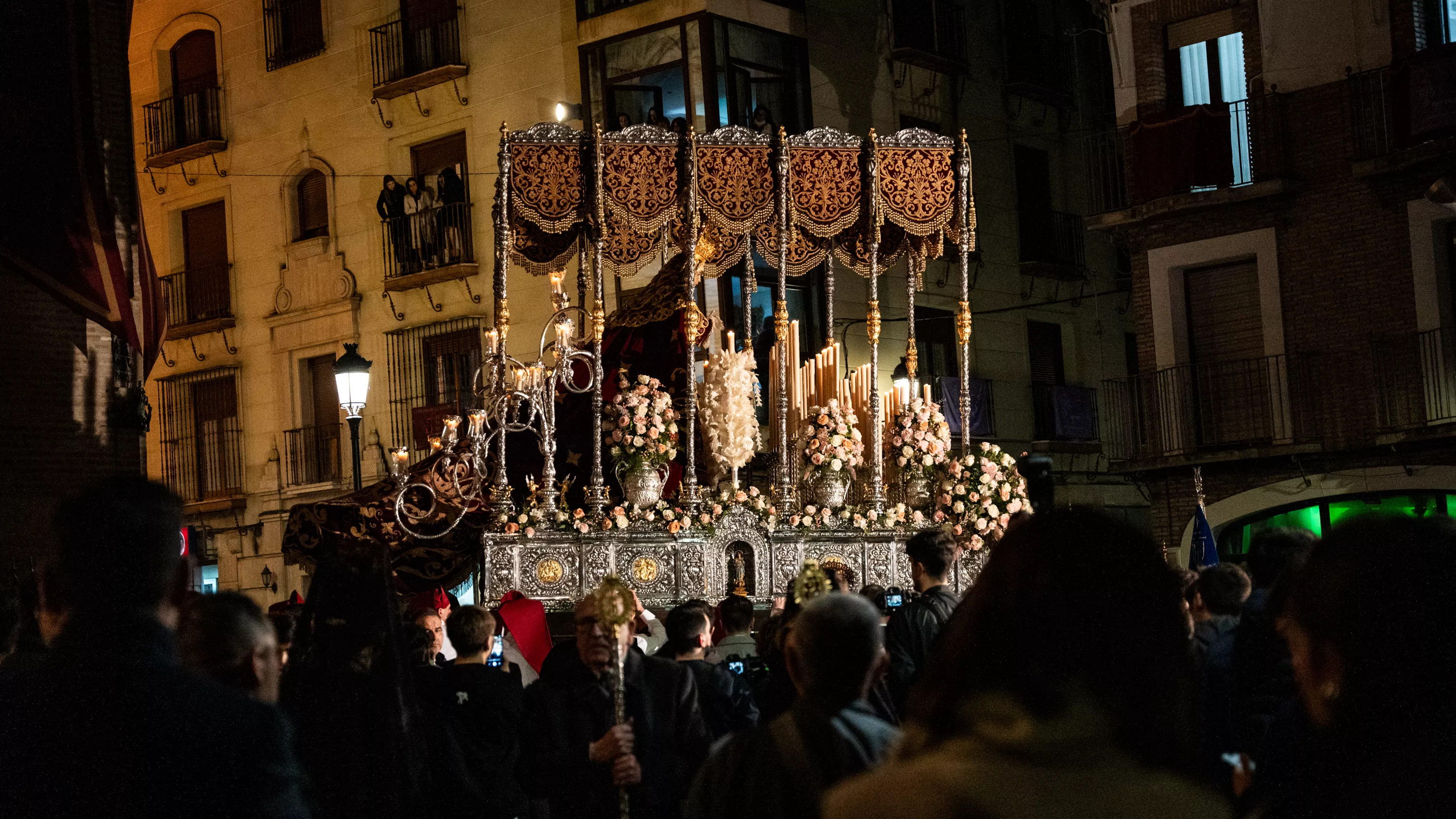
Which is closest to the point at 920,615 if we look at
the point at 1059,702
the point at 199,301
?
the point at 1059,702

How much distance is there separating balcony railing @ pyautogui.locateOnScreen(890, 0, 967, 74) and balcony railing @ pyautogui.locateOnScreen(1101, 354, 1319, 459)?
6.32m

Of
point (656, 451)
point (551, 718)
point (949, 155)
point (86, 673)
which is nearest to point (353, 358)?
point (656, 451)

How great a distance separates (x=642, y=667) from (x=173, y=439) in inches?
941

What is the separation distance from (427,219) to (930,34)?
7.98 m

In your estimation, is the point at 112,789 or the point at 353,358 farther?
the point at 353,358

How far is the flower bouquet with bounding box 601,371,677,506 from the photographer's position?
13516mm

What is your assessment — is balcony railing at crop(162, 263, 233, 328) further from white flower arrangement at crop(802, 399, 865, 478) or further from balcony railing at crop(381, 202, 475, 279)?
white flower arrangement at crop(802, 399, 865, 478)

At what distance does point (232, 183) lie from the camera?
2828cm

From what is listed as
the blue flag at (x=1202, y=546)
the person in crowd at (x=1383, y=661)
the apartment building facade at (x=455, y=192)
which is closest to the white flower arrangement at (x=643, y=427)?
the blue flag at (x=1202, y=546)

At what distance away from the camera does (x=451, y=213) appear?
25.0 meters

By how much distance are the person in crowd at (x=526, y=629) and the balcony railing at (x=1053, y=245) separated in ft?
50.8

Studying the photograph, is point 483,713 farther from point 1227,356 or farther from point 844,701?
point 1227,356

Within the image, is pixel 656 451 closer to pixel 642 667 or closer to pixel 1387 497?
pixel 642 667

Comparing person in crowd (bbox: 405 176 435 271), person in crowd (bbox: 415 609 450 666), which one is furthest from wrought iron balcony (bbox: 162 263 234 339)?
person in crowd (bbox: 415 609 450 666)
